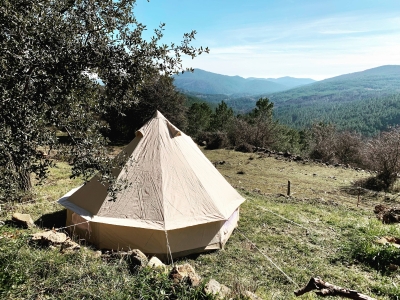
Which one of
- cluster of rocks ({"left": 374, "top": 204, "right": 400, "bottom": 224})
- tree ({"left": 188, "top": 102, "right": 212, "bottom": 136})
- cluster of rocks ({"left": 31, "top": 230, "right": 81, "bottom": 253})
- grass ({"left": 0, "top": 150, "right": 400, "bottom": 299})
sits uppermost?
tree ({"left": 188, "top": 102, "right": 212, "bottom": 136})

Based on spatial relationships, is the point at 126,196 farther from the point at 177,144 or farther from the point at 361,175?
the point at 361,175

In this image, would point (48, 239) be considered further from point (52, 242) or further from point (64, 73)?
point (64, 73)

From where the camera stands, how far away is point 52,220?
9031 mm

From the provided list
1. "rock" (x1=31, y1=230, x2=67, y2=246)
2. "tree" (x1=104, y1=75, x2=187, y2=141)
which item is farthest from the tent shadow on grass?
"tree" (x1=104, y1=75, x2=187, y2=141)

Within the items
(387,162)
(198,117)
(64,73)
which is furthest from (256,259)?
(198,117)

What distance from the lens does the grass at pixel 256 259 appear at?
4.32 metres

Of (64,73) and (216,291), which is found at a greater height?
(64,73)

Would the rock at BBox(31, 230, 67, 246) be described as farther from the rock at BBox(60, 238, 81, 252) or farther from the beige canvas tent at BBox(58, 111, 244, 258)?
the beige canvas tent at BBox(58, 111, 244, 258)

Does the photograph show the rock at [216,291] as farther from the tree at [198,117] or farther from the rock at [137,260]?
the tree at [198,117]

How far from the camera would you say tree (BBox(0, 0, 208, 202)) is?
143 inches

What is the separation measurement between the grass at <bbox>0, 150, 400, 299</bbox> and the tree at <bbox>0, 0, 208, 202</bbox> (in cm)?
149

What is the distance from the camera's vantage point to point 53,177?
46.0 ft

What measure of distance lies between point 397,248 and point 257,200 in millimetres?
6216

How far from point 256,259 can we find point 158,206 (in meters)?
2.76
